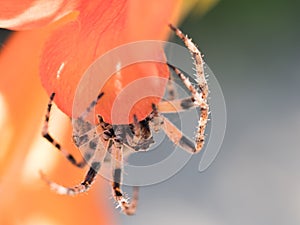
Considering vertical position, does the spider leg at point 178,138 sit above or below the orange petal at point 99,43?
above

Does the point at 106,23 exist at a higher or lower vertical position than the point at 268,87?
lower

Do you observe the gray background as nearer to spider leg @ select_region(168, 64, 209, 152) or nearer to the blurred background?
the blurred background

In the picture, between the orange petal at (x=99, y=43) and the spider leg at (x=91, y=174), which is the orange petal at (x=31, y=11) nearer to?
the orange petal at (x=99, y=43)

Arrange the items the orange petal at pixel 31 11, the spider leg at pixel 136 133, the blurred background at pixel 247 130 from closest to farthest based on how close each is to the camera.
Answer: the orange petal at pixel 31 11 → the spider leg at pixel 136 133 → the blurred background at pixel 247 130

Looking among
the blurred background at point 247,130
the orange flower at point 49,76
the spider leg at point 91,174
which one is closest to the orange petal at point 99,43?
the orange flower at point 49,76

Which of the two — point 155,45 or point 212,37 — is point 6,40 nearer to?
point 155,45

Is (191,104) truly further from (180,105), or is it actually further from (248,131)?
(248,131)

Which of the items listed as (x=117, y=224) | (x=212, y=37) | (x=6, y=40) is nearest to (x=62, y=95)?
(x=6, y=40)

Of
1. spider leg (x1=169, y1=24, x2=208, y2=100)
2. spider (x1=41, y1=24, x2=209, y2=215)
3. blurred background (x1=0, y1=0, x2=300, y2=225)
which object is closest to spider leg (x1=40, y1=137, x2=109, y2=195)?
spider (x1=41, y1=24, x2=209, y2=215)
